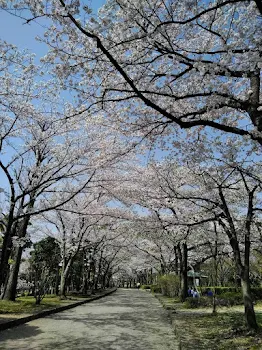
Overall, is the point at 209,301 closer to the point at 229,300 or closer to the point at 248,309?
the point at 229,300

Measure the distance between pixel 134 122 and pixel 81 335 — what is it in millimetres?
5426

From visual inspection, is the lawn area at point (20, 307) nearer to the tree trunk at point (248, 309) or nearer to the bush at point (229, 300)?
the tree trunk at point (248, 309)

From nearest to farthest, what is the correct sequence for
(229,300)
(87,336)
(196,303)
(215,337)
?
1. (215,337)
2. (87,336)
3. (196,303)
4. (229,300)

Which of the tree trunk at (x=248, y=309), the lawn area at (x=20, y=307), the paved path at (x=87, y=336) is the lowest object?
the paved path at (x=87, y=336)

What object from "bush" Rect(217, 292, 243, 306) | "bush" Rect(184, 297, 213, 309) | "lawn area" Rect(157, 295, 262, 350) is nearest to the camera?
"lawn area" Rect(157, 295, 262, 350)

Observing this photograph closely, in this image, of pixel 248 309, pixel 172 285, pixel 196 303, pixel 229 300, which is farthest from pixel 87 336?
pixel 172 285

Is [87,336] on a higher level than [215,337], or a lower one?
lower

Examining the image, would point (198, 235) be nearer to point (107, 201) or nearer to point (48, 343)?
point (107, 201)

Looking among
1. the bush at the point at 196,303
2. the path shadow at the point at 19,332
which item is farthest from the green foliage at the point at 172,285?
the path shadow at the point at 19,332

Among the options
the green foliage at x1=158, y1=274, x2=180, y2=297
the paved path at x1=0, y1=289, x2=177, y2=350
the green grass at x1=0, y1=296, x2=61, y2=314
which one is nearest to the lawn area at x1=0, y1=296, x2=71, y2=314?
the green grass at x1=0, y1=296, x2=61, y2=314

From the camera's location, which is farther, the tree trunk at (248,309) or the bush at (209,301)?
the bush at (209,301)

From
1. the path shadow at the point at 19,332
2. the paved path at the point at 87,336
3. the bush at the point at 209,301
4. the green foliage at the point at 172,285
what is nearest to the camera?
the paved path at the point at 87,336

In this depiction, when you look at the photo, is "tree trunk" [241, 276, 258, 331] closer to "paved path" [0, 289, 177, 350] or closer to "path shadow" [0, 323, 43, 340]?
"paved path" [0, 289, 177, 350]

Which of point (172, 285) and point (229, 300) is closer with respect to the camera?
point (229, 300)
